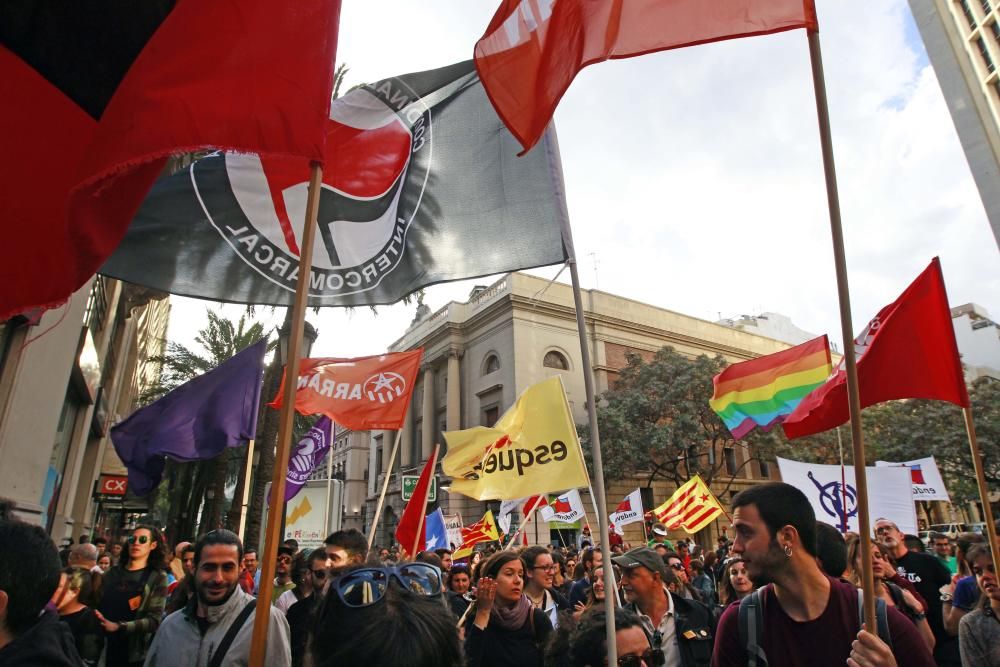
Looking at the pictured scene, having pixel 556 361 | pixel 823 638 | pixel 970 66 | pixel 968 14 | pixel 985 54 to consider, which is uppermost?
pixel 968 14

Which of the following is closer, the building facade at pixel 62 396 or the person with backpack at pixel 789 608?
the person with backpack at pixel 789 608

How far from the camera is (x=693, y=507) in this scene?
12.1 m

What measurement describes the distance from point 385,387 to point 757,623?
5399 mm

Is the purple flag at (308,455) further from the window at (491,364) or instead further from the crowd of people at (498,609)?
the window at (491,364)

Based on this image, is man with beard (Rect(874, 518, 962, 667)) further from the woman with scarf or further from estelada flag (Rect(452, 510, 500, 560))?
estelada flag (Rect(452, 510, 500, 560))

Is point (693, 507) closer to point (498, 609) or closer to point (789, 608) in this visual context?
point (498, 609)

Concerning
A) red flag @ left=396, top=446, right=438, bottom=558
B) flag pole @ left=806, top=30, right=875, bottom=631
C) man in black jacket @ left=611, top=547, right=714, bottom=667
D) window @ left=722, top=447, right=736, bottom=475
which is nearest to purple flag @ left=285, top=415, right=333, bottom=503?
red flag @ left=396, top=446, right=438, bottom=558

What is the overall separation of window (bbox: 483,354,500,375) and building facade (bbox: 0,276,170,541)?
18966 mm

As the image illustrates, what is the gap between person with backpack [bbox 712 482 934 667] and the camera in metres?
2.20

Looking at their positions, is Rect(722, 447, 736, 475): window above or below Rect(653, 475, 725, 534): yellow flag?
above

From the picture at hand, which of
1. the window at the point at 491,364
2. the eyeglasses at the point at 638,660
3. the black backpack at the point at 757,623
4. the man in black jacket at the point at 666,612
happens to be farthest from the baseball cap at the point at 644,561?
the window at the point at 491,364

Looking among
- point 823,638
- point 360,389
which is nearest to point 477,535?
point 360,389

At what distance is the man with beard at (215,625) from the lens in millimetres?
2818

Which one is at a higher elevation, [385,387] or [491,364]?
[491,364]
